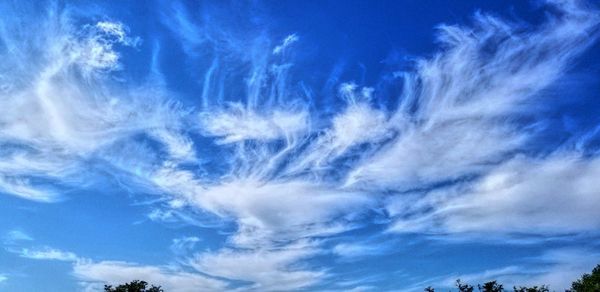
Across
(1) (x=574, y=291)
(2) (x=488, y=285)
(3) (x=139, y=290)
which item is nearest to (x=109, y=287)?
(3) (x=139, y=290)

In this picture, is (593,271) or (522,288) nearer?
(522,288)

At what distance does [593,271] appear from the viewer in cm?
9844

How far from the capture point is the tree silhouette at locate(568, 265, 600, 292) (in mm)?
88463

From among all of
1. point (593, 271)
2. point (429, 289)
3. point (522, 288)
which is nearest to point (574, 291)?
point (593, 271)

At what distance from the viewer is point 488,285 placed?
299ft

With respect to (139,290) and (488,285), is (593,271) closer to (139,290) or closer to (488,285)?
(488,285)

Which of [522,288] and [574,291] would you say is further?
[574,291]

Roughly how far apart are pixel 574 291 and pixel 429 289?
94.5ft

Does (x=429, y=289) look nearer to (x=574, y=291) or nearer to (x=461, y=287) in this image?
(x=461, y=287)

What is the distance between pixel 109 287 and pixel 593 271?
90.3 meters

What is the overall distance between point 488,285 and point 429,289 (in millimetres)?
10081

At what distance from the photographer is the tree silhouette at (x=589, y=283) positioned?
3483 inches

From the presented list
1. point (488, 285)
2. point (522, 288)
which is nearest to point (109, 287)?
point (488, 285)

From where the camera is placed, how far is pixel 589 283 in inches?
3607
